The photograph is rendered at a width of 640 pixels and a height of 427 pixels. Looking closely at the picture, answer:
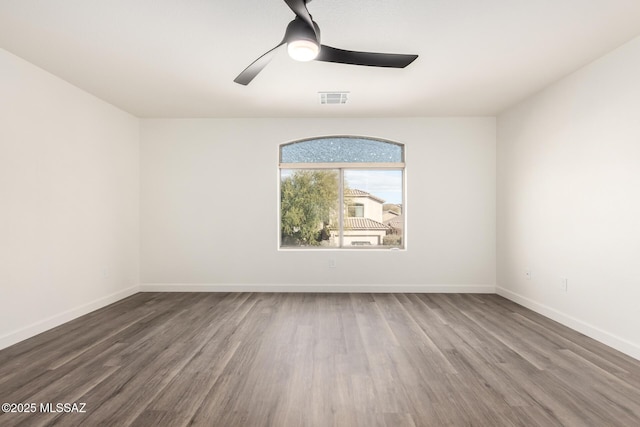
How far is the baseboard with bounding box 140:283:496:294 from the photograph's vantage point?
4.53m

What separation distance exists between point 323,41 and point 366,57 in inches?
23.0

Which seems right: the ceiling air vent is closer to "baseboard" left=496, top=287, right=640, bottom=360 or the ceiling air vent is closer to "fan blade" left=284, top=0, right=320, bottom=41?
"fan blade" left=284, top=0, right=320, bottom=41

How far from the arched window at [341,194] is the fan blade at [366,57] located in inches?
101

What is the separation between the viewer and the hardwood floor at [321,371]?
177 cm

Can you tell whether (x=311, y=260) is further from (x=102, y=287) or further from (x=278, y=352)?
(x=102, y=287)

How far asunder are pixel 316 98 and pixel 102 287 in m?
3.41

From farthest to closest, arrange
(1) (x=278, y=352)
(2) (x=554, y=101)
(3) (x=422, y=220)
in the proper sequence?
(3) (x=422, y=220) < (2) (x=554, y=101) < (1) (x=278, y=352)

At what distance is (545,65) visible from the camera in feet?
9.67

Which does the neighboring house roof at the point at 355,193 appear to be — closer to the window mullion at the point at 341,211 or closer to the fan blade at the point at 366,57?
the window mullion at the point at 341,211

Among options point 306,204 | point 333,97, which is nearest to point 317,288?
point 306,204

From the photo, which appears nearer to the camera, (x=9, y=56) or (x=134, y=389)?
(x=134, y=389)

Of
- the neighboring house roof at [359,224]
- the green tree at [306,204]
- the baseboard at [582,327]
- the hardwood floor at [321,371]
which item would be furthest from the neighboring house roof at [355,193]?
the baseboard at [582,327]

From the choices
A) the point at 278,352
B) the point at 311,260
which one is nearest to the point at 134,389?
the point at 278,352

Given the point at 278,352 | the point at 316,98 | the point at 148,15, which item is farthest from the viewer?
the point at 316,98
